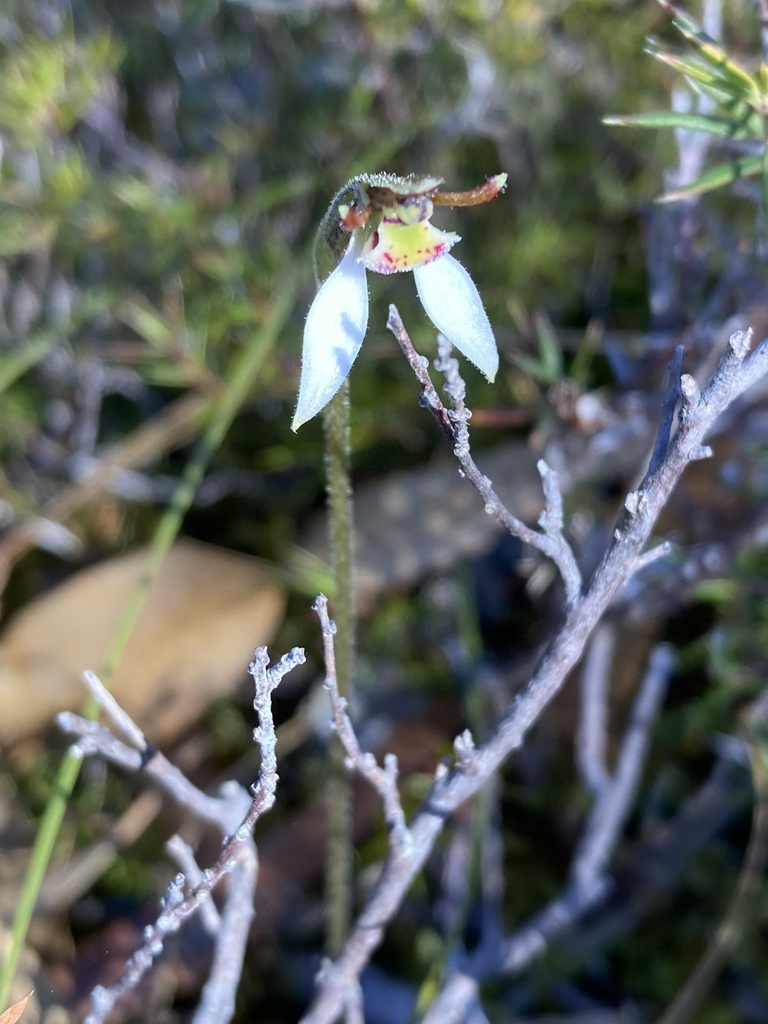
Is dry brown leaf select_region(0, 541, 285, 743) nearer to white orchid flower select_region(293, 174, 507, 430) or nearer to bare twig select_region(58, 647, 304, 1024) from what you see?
bare twig select_region(58, 647, 304, 1024)

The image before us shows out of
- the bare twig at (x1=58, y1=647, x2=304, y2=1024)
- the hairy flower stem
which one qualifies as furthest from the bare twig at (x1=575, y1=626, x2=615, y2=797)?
the bare twig at (x1=58, y1=647, x2=304, y2=1024)

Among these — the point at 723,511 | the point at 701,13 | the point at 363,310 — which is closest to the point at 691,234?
the point at 723,511

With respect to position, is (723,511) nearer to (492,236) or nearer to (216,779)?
(492,236)

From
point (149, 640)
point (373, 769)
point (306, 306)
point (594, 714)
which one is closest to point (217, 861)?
point (373, 769)

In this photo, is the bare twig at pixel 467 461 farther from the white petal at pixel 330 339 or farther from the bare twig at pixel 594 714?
the bare twig at pixel 594 714

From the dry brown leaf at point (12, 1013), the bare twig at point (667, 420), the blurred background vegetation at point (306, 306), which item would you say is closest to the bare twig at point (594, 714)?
the blurred background vegetation at point (306, 306)

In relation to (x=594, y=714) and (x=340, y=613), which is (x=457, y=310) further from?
(x=594, y=714)
